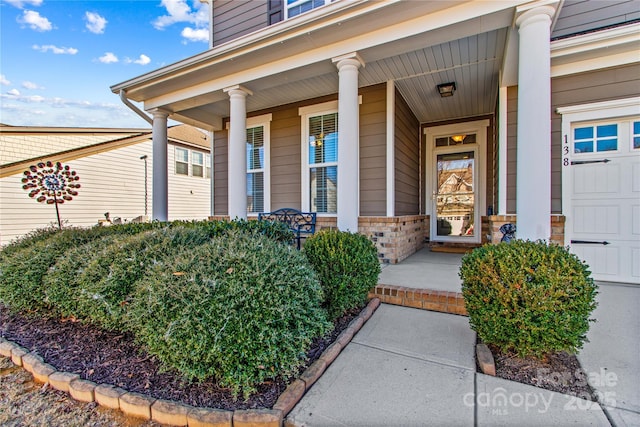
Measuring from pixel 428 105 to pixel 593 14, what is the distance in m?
2.33

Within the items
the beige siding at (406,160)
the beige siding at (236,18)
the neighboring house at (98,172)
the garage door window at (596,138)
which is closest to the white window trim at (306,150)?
the beige siding at (406,160)

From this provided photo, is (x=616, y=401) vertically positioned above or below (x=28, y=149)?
below

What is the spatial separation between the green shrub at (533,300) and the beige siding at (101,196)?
8.68 metres

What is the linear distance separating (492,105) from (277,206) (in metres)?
4.42

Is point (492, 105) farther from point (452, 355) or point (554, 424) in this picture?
point (554, 424)

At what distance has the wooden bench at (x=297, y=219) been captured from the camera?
16.5 ft

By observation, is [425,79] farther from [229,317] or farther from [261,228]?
[229,317]

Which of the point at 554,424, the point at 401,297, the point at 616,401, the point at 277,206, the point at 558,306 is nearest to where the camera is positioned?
the point at 554,424

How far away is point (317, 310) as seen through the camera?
1.89 meters

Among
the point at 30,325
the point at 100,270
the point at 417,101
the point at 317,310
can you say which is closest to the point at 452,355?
the point at 317,310

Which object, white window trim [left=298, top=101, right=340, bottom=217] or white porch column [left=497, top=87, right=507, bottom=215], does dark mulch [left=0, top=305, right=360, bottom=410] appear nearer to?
white porch column [left=497, top=87, right=507, bottom=215]

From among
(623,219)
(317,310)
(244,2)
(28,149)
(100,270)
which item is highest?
(244,2)

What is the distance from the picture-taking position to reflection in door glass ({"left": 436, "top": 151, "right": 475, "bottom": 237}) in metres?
5.88

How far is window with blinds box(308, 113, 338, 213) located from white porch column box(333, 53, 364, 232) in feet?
4.15
